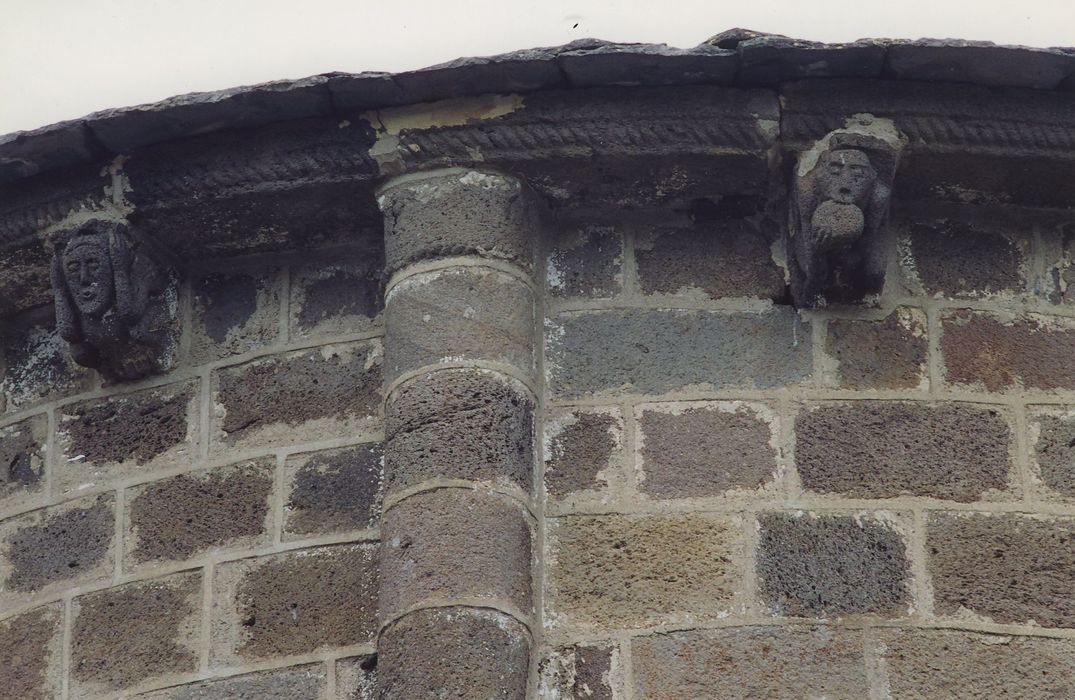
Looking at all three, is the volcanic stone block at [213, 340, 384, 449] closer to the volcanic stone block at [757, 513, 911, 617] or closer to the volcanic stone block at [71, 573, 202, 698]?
the volcanic stone block at [71, 573, 202, 698]

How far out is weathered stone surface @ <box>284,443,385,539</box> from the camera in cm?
604

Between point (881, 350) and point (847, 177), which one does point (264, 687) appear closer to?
point (881, 350)

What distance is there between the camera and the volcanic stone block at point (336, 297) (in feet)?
21.0

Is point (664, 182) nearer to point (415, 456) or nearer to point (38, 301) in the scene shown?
point (415, 456)

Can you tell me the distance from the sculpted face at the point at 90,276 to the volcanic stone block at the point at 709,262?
1.53m

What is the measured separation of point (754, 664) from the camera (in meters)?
5.62

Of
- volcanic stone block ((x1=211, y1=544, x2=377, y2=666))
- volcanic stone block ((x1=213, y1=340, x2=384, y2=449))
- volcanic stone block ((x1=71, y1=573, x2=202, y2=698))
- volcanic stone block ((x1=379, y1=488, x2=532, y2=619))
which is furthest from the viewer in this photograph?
volcanic stone block ((x1=213, y1=340, x2=384, y2=449))

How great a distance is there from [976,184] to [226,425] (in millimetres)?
2283

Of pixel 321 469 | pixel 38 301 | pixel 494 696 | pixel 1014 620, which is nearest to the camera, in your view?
pixel 494 696

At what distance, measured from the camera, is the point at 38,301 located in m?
6.75

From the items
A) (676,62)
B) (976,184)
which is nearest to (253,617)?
(676,62)

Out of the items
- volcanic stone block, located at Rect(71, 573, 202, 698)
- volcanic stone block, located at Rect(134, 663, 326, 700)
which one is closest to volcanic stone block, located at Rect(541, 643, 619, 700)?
volcanic stone block, located at Rect(134, 663, 326, 700)

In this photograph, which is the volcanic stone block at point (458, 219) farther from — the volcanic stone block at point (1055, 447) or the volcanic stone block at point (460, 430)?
the volcanic stone block at point (1055, 447)

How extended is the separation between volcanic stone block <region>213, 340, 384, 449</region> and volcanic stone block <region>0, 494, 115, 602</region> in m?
0.44
